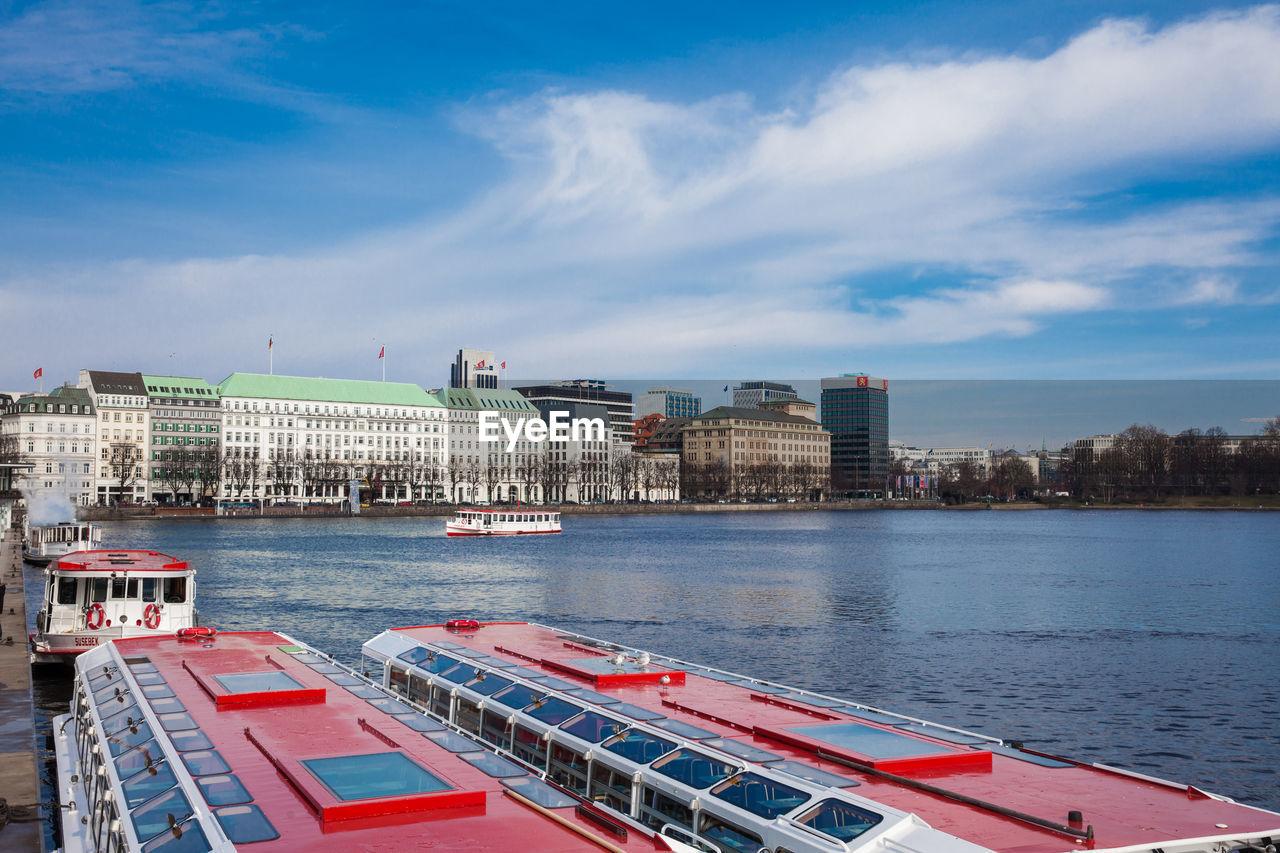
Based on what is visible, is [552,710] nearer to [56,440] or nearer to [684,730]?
[684,730]

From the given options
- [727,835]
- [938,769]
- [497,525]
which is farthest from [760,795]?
[497,525]

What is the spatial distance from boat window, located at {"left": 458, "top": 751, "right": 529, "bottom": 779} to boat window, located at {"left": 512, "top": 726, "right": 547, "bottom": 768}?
3870 mm

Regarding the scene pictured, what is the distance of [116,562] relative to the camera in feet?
105

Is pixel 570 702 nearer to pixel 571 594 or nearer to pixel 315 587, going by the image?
pixel 571 594

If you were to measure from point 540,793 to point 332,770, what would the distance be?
229 centimetres

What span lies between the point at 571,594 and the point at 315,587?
14830 millimetres

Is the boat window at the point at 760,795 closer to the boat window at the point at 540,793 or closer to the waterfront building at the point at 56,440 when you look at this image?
the boat window at the point at 540,793

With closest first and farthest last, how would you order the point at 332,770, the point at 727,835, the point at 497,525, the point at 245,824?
the point at 245,824 < the point at 332,770 < the point at 727,835 < the point at 497,525

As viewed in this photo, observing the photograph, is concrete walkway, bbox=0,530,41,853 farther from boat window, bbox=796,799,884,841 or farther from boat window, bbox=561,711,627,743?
boat window, bbox=796,799,884,841

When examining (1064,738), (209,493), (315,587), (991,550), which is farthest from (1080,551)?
(209,493)

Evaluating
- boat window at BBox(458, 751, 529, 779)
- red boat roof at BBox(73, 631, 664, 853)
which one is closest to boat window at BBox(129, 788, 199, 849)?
red boat roof at BBox(73, 631, 664, 853)

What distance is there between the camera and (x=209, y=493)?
577 ft

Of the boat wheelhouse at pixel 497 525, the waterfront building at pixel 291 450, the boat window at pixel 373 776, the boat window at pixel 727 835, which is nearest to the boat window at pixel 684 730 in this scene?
the boat window at pixel 727 835

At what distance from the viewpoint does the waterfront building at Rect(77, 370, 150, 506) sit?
170m
